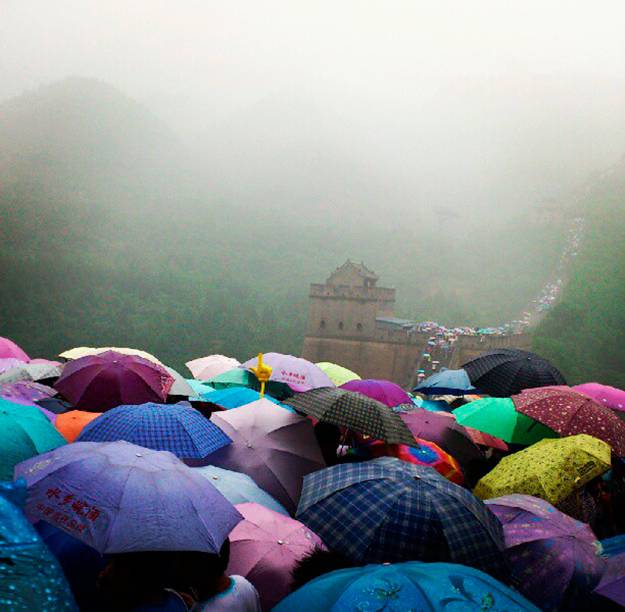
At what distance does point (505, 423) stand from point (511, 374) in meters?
1.59

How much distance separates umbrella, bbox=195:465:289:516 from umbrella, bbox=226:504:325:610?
24 centimetres

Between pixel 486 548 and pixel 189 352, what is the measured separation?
34450mm

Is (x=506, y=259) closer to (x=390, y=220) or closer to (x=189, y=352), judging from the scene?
(x=390, y=220)

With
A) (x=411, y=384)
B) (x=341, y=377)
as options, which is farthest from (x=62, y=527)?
(x=411, y=384)

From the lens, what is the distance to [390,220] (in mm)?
56500

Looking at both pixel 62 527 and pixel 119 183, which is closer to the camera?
pixel 62 527

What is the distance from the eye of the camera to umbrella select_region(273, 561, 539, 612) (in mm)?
2006

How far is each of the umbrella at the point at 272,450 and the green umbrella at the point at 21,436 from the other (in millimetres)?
1285

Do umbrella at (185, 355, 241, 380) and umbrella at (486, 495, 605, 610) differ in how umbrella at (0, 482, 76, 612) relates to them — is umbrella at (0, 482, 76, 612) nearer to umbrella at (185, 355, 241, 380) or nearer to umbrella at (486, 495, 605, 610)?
umbrella at (486, 495, 605, 610)

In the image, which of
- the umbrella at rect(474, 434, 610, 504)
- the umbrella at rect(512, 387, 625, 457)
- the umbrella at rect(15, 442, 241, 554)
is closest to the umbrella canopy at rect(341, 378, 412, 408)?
the umbrella at rect(512, 387, 625, 457)

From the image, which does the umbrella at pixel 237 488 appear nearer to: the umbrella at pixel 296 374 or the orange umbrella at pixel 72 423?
the orange umbrella at pixel 72 423

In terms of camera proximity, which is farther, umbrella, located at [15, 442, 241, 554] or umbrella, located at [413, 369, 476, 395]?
umbrella, located at [413, 369, 476, 395]

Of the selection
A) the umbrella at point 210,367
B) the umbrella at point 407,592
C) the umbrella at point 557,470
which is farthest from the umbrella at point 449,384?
the umbrella at point 407,592

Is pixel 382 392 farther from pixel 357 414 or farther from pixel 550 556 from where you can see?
pixel 550 556
